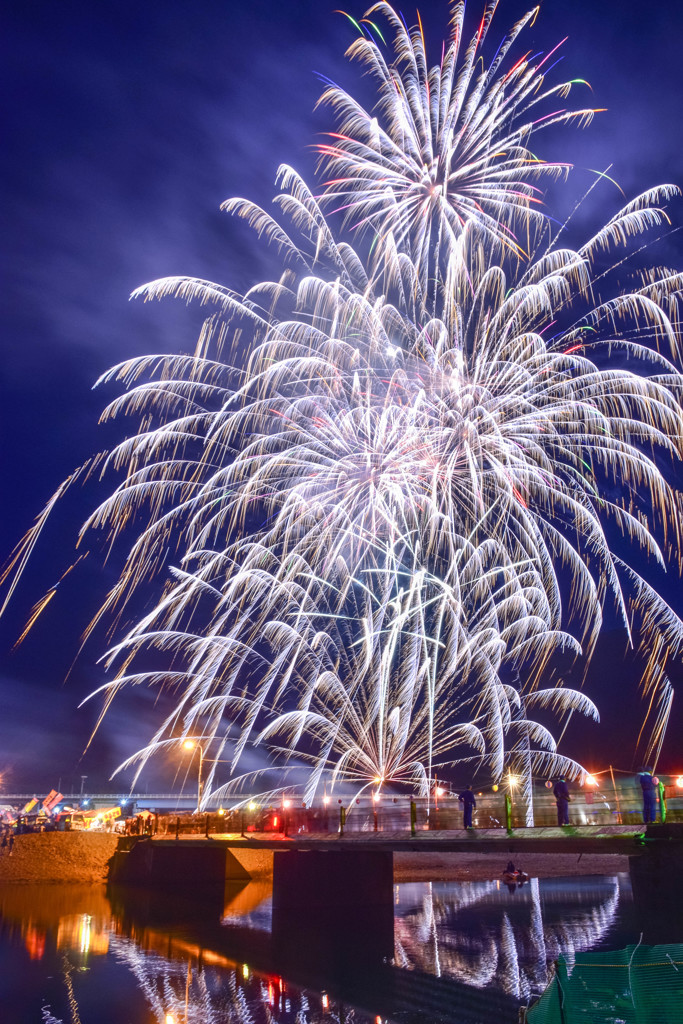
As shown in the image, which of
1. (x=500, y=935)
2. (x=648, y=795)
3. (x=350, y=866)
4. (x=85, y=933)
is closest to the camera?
(x=648, y=795)

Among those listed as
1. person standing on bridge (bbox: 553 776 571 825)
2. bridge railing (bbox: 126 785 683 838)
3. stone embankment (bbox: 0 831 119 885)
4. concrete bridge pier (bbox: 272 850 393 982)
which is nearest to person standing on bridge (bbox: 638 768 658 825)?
bridge railing (bbox: 126 785 683 838)

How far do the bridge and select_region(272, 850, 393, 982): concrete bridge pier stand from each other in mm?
38

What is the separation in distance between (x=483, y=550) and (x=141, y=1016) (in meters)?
17.8

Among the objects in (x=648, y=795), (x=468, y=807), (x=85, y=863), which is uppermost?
(x=648, y=795)

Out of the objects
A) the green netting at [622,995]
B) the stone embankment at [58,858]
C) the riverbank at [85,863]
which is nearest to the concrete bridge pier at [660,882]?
the green netting at [622,995]

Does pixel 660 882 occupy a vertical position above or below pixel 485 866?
above

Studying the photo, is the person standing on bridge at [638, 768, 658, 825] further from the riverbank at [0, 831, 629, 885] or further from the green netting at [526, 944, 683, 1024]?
the riverbank at [0, 831, 629, 885]

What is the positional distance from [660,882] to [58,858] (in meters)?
41.1

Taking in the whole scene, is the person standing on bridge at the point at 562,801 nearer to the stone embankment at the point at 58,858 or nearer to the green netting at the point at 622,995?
the green netting at the point at 622,995

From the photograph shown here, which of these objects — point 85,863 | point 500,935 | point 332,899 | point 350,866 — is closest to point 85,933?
point 332,899

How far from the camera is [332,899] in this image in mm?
31000

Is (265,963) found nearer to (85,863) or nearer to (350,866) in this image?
(350,866)

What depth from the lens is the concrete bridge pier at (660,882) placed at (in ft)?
52.2

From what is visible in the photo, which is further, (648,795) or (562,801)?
(562,801)
